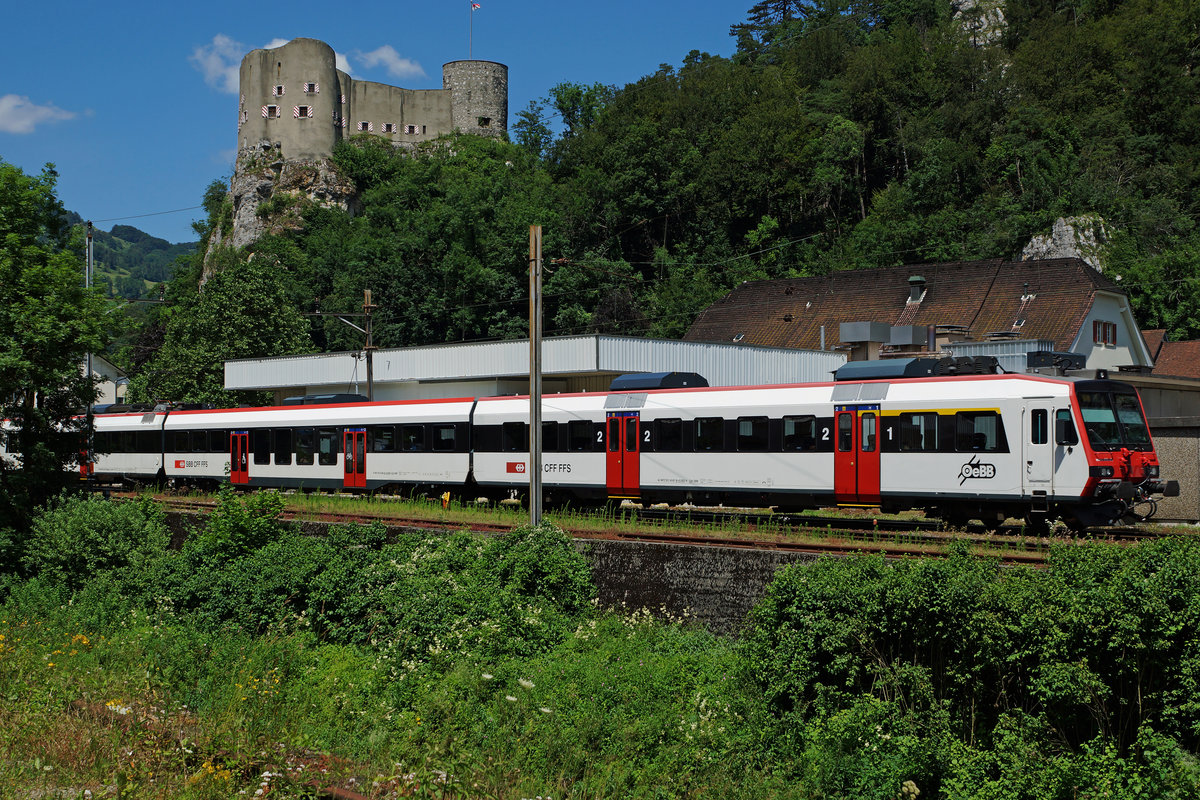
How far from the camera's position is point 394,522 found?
21281mm

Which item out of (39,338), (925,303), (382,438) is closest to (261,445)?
(382,438)

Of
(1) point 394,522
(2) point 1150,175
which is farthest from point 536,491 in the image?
(2) point 1150,175

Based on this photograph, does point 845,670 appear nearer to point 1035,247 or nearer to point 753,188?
point 1035,247

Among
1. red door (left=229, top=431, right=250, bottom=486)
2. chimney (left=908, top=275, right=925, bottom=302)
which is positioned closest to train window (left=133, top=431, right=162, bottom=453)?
red door (left=229, top=431, right=250, bottom=486)

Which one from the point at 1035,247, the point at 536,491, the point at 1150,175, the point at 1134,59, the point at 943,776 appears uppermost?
the point at 1134,59

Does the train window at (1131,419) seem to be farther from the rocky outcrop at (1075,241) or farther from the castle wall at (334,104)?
the castle wall at (334,104)

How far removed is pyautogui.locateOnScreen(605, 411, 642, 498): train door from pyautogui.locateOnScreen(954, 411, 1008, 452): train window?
284 inches

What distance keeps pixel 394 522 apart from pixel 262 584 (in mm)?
4575

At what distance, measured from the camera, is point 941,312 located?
1864 inches

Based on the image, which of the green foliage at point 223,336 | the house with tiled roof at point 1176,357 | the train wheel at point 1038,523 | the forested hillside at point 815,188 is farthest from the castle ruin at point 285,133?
the train wheel at point 1038,523

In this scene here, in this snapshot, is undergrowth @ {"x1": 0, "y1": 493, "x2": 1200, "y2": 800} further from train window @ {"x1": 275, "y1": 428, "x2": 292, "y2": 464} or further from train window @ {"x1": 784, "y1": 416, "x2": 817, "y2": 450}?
train window @ {"x1": 275, "y1": 428, "x2": 292, "y2": 464}

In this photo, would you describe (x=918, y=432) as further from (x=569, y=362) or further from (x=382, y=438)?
(x=569, y=362)

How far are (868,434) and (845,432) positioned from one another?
0.48 meters

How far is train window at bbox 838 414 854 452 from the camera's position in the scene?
20.0m
